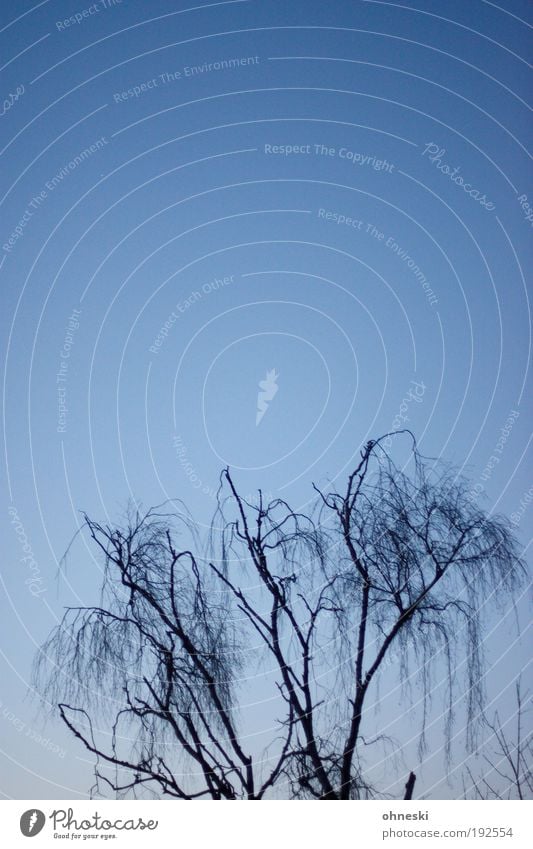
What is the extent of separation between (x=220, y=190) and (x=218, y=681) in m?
1.45

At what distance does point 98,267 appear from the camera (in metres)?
3.01

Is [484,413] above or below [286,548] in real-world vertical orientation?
above

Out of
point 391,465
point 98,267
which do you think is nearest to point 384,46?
point 98,267
